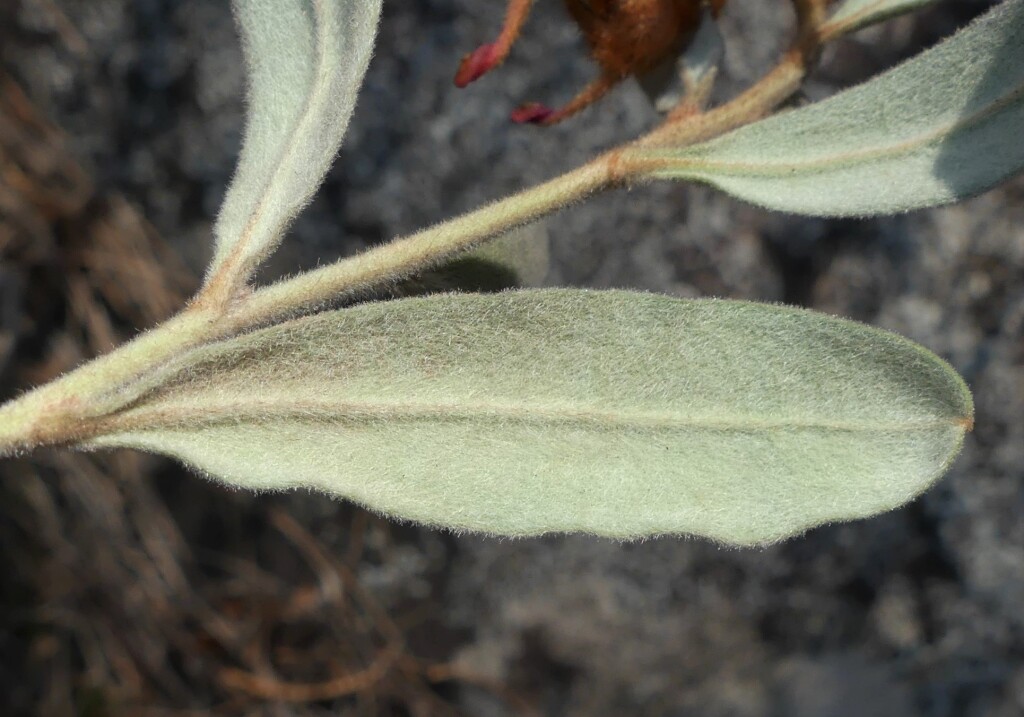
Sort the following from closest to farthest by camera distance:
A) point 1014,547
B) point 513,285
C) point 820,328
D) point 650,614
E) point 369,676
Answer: point 820,328, point 513,285, point 1014,547, point 650,614, point 369,676

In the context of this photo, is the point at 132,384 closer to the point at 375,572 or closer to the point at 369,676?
the point at 375,572

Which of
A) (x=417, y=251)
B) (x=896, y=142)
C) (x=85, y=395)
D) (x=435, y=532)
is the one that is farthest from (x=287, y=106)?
(x=435, y=532)

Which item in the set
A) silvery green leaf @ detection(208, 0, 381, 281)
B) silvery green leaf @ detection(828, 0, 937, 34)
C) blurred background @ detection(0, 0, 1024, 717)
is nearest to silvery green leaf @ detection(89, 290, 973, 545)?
silvery green leaf @ detection(208, 0, 381, 281)

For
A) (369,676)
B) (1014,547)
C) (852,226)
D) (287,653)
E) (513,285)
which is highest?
(513,285)

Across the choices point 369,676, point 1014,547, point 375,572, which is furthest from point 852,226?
point 369,676

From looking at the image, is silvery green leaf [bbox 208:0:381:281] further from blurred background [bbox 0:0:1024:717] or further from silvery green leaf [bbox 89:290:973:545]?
blurred background [bbox 0:0:1024:717]

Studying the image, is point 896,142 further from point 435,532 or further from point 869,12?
point 435,532
